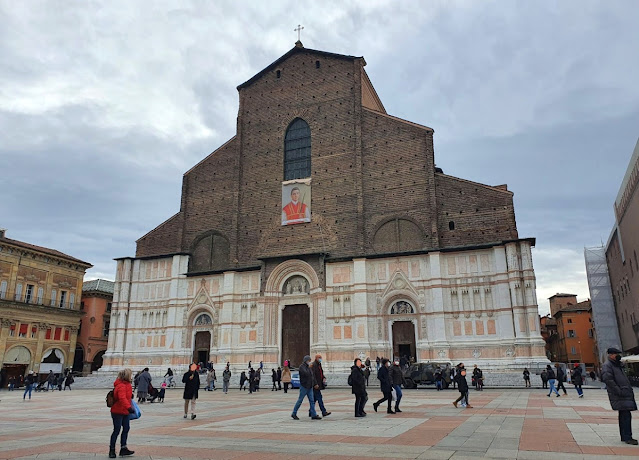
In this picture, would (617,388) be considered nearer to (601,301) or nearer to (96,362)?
(96,362)

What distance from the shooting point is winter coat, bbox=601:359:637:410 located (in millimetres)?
7476

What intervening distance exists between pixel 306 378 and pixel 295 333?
2195 centimetres

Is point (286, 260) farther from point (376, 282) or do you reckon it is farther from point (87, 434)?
point (87, 434)

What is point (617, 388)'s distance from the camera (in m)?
7.60

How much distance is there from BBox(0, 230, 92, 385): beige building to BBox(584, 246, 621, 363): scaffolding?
48780mm

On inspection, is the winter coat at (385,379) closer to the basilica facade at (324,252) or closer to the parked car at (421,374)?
the parked car at (421,374)

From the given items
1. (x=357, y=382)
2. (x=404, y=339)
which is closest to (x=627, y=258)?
(x=404, y=339)

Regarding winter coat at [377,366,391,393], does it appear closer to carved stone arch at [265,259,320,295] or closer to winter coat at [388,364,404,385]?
winter coat at [388,364,404,385]

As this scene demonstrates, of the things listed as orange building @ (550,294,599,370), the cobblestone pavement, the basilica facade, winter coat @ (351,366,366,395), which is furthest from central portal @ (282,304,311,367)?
orange building @ (550,294,599,370)

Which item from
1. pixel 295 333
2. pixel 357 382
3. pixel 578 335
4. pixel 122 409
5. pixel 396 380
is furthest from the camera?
pixel 578 335

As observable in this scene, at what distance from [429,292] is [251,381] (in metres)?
12.5

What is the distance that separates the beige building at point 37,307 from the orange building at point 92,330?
1911mm

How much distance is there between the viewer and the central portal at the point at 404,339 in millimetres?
30188

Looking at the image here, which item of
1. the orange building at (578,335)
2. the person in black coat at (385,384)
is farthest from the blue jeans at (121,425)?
the orange building at (578,335)
